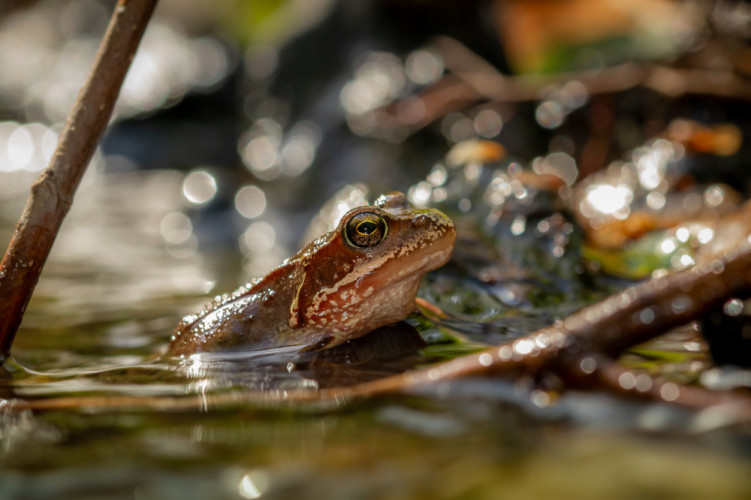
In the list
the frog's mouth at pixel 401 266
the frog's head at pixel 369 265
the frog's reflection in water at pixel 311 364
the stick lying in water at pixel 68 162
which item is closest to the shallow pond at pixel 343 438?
the frog's reflection in water at pixel 311 364

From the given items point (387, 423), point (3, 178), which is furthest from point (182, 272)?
point (3, 178)

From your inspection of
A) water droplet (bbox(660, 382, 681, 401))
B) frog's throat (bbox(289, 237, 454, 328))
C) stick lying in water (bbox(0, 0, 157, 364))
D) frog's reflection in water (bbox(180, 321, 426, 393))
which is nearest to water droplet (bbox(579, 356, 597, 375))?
water droplet (bbox(660, 382, 681, 401))

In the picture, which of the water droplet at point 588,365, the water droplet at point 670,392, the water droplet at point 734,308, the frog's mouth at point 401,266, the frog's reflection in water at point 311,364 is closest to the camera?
the water droplet at point 670,392

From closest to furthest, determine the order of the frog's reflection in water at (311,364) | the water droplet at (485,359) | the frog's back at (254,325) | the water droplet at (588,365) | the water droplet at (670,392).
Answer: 1. the water droplet at (670,392)
2. the water droplet at (588,365)
3. the water droplet at (485,359)
4. the frog's reflection in water at (311,364)
5. the frog's back at (254,325)

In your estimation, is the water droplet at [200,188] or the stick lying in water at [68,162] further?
the water droplet at [200,188]

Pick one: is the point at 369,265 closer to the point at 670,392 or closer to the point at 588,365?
the point at 588,365

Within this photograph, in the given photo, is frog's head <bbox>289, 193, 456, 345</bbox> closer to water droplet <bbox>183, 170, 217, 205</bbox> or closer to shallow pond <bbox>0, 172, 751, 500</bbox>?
shallow pond <bbox>0, 172, 751, 500</bbox>

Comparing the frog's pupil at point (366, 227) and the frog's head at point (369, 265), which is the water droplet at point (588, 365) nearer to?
the frog's head at point (369, 265)

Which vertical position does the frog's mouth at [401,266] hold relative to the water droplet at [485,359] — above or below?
below
